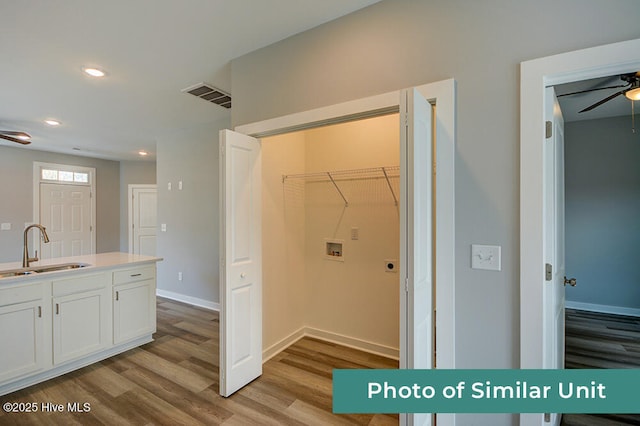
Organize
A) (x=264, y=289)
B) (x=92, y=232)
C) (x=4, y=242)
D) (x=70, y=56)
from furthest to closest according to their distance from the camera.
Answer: (x=92, y=232) → (x=4, y=242) → (x=264, y=289) → (x=70, y=56)

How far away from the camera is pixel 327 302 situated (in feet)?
10.6

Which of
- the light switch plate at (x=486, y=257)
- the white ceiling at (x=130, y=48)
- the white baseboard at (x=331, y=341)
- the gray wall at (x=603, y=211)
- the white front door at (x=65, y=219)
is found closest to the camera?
the light switch plate at (x=486, y=257)

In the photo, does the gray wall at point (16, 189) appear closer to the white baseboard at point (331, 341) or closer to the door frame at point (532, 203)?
the white baseboard at point (331, 341)

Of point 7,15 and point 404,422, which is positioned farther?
point 7,15

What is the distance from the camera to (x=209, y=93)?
10.3ft

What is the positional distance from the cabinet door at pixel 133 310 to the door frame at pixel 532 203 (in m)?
3.33

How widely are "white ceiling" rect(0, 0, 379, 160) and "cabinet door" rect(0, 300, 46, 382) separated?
2033 mm

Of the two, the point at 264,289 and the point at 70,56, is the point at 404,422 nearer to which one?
the point at 264,289

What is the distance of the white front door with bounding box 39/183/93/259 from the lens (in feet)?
18.7

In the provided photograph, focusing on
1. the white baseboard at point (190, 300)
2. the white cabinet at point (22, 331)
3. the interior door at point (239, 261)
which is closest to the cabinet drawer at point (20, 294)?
the white cabinet at point (22, 331)

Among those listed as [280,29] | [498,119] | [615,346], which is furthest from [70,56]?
[615,346]

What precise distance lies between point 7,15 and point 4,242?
530 centimetres

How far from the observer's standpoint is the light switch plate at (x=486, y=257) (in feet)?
4.84

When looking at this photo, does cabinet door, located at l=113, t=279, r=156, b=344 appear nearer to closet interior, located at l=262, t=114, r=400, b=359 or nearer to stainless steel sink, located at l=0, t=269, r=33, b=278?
stainless steel sink, located at l=0, t=269, r=33, b=278
